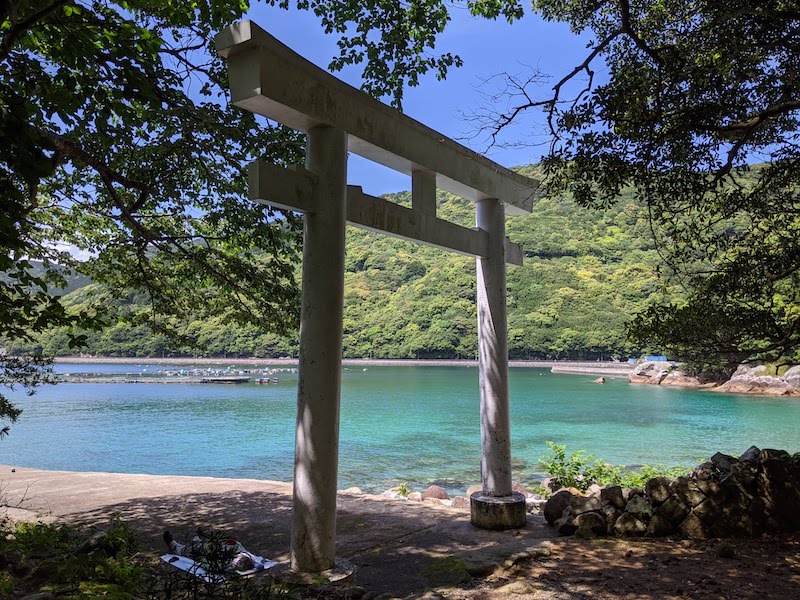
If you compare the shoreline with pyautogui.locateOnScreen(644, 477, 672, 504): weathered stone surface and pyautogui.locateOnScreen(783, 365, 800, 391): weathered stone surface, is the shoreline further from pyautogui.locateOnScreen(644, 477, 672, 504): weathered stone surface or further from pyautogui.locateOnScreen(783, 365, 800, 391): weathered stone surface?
pyautogui.locateOnScreen(644, 477, 672, 504): weathered stone surface

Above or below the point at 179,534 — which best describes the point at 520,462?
below

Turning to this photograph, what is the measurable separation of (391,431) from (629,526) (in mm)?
18847

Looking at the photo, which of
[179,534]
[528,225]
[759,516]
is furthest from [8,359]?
[528,225]

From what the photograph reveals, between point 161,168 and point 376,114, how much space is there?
2718mm

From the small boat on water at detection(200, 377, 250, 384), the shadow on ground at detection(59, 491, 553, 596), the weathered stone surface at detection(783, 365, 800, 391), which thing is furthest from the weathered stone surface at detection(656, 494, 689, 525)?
the small boat on water at detection(200, 377, 250, 384)

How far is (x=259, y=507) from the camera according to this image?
6055 millimetres

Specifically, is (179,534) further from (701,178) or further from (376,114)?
(701,178)

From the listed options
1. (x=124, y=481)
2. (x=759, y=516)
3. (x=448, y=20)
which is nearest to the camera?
(x=759, y=516)

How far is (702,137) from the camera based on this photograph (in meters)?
4.35

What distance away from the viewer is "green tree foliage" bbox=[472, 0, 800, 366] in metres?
3.89

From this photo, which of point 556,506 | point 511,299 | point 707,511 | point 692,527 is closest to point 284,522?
point 556,506

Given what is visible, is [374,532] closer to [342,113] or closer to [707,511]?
[707,511]

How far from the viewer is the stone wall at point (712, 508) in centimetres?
450

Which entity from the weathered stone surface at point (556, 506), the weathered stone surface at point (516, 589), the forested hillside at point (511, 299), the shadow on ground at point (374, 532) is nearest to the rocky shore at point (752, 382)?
the forested hillside at point (511, 299)
